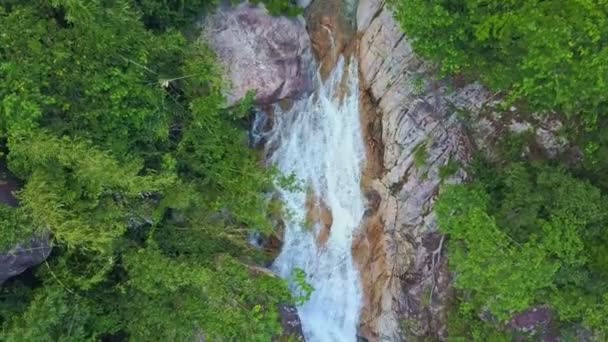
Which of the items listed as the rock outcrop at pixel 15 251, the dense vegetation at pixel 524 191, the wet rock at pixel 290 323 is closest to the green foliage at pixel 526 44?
the dense vegetation at pixel 524 191

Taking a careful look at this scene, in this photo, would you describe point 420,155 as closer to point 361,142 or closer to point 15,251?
point 361,142

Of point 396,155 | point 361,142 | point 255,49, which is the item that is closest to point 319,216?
point 361,142

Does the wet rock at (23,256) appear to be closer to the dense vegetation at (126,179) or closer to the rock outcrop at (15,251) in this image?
the rock outcrop at (15,251)

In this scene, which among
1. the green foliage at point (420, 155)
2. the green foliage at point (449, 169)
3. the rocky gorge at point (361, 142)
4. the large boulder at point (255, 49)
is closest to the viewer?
the green foliage at point (449, 169)

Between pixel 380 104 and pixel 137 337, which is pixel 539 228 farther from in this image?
pixel 137 337

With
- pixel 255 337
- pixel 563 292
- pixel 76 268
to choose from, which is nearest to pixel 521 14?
pixel 563 292

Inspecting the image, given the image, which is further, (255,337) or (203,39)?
(203,39)

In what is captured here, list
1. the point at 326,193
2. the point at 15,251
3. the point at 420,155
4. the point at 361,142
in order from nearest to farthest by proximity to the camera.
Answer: the point at 15,251 < the point at 420,155 < the point at 361,142 < the point at 326,193
